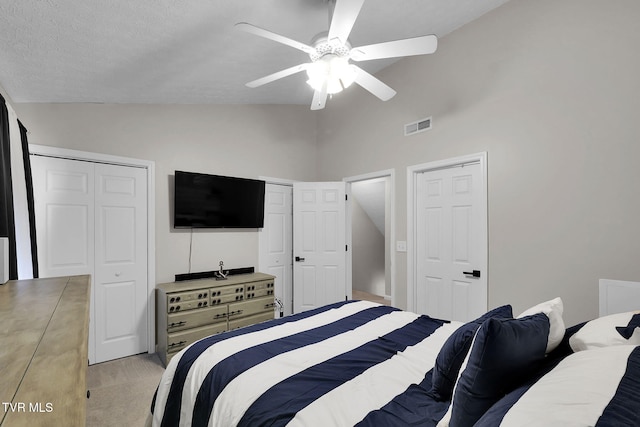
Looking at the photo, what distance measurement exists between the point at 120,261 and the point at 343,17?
3.13 metres

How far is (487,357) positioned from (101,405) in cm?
284

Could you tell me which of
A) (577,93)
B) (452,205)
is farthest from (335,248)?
(577,93)

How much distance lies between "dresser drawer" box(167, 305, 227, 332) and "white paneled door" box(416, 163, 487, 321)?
2208 mm

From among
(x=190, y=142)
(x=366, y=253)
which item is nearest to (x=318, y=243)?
(x=190, y=142)

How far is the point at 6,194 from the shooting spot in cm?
199

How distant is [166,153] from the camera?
11.4 feet

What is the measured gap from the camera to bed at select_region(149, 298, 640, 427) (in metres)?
0.73

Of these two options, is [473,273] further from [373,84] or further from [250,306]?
[250,306]

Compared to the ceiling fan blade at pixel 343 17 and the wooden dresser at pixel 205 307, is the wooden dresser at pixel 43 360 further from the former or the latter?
the wooden dresser at pixel 205 307

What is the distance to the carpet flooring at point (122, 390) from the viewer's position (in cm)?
222

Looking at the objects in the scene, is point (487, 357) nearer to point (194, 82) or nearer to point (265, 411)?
point (265, 411)

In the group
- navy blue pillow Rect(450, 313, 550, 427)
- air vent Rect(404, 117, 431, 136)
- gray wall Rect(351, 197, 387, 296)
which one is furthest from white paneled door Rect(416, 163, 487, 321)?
gray wall Rect(351, 197, 387, 296)

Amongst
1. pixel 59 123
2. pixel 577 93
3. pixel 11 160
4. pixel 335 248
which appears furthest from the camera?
pixel 335 248

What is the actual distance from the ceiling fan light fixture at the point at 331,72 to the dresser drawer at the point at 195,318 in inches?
97.7
